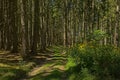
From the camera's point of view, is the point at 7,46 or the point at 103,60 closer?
the point at 103,60

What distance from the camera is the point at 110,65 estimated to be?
1759 centimetres

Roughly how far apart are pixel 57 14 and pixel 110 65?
6109 cm

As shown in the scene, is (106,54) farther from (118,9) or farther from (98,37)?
(118,9)

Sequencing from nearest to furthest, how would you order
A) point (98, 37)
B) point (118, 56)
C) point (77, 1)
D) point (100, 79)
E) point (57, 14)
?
1. point (100, 79)
2. point (118, 56)
3. point (98, 37)
4. point (77, 1)
5. point (57, 14)

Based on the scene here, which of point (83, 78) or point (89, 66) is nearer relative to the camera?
point (83, 78)

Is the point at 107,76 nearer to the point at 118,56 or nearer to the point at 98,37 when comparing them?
the point at 118,56

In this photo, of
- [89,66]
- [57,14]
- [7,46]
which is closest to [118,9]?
[89,66]

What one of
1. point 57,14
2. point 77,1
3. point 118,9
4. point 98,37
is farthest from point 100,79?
point 57,14

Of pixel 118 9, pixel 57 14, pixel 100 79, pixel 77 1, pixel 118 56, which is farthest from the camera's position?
pixel 57 14

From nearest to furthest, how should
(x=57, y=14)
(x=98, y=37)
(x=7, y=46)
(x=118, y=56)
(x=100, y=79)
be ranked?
(x=100, y=79)
(x=118, y=56)
(x=98, y=37)
(x=7, y=46)
(x=57, y=14)

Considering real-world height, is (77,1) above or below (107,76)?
above

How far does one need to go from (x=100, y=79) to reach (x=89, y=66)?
2148 millimetres

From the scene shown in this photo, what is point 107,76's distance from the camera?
17422mm

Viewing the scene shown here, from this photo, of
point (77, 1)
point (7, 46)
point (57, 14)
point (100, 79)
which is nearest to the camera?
point (100, 79)
